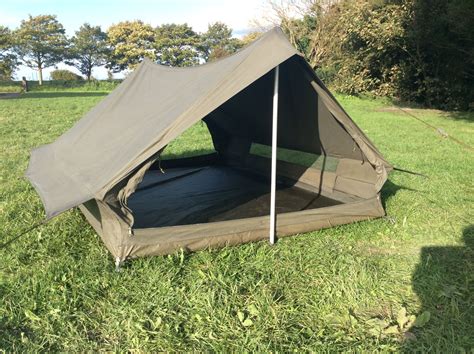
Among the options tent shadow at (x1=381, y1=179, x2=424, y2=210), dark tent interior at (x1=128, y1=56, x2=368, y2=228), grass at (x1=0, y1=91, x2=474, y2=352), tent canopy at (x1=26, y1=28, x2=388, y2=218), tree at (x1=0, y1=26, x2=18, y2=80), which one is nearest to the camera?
grass at (x1=0, y1=91, x2=474, y2=352)

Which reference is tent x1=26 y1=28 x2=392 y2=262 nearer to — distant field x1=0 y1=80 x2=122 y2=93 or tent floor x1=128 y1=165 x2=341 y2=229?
tent floor x1=128 y1=165 x2=341 y2=229

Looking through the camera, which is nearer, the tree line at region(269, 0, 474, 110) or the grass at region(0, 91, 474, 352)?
the grass at region(0, 91, 474, 352)

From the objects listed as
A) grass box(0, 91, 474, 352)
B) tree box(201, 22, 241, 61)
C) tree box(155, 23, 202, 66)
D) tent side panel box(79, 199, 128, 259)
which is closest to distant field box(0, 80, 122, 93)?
tree box(155, 23, 202, 66)

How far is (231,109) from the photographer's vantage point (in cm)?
550

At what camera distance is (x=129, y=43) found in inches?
1731

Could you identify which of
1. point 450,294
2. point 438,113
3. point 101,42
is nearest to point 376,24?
point 438,113

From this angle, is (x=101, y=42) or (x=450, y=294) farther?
(x=101, y=42)

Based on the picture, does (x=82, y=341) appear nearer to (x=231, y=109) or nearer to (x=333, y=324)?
(x=333, y=324)

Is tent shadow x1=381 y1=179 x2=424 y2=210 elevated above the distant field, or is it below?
above

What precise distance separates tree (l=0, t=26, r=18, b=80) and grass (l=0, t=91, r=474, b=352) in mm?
32424

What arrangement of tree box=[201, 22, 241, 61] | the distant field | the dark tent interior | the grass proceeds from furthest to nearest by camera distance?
tree box=[201, 22, 241, 61] < the distant field < the dark tent interior < the grass

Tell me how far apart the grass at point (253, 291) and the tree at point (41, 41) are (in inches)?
1521

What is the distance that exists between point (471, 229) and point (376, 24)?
11416mm

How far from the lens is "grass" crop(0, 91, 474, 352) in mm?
2104
